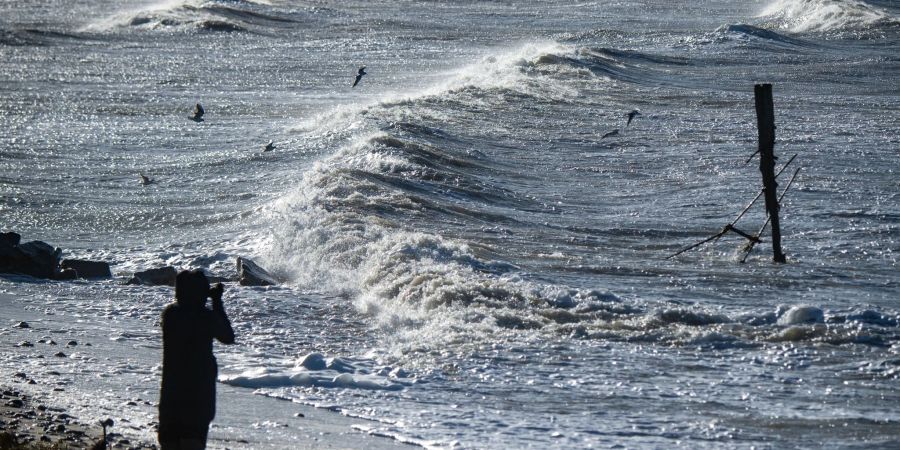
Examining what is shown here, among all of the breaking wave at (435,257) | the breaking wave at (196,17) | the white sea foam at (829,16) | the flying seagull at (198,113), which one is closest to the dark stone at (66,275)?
the breaking wave at (435,257)

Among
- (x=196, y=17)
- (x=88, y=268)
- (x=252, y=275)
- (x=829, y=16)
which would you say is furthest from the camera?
(x=196, y=17)

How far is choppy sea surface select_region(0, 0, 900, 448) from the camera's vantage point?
9.86 meters

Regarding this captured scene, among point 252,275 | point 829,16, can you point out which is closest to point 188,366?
point 252,275

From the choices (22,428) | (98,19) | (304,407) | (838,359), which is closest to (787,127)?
(838,359)

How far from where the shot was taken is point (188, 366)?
6.54 m

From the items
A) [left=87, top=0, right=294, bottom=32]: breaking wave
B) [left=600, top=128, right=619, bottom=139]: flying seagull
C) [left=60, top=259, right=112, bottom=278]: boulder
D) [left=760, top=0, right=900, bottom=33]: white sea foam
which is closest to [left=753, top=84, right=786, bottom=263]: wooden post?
[left=60, top=259, right=112, bottom=278]: boulder

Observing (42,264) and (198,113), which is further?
(198,113)

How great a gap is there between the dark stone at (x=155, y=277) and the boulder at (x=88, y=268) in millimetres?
444

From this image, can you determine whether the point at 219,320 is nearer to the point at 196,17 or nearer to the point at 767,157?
the point at 767,157

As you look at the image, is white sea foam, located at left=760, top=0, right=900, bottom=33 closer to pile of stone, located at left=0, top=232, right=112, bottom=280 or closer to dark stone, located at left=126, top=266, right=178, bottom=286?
dark stone, located at left=126, top=266, right=178, bottom=286

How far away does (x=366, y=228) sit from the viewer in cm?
1644

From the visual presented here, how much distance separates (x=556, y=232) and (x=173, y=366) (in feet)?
35.2

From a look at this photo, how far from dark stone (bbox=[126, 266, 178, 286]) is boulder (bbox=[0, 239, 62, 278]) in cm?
100

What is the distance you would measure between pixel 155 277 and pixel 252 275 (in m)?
1.15
